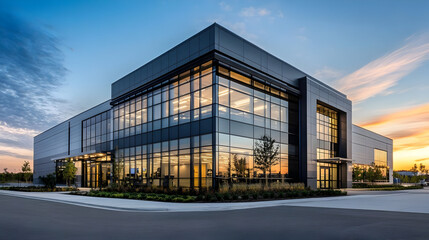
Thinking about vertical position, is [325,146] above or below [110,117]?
below

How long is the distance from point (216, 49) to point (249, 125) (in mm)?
7260

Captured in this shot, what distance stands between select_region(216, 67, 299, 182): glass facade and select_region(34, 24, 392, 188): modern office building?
3.3 inches

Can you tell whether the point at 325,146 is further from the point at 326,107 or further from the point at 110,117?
the point at 110,117

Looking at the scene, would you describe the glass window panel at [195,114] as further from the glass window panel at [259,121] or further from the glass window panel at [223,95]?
the glass window panel at [259,121]

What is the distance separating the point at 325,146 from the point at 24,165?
61447 millimetres

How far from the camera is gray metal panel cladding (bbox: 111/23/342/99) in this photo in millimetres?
25656

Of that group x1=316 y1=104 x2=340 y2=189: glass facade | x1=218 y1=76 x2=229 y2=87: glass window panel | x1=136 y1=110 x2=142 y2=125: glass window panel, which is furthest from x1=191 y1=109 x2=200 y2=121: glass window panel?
x1=316 y1=104 x2=340 y2=189: glass facade

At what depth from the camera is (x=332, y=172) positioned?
39.5 meters

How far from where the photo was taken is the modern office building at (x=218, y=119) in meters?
25.8

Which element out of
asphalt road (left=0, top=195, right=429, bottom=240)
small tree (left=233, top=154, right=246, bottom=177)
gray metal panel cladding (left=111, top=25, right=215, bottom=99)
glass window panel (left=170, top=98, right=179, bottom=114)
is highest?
gray metal panel cladding (left=111, top=25, right=215, bottom=99)

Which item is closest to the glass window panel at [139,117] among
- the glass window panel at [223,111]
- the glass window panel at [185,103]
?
the glass window panel at [185,103]

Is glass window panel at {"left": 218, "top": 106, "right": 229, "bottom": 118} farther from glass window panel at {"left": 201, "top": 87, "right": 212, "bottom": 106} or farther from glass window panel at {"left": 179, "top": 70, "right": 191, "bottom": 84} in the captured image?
glass window panel at {"left": 179, "top": 70, "right": 191, "bottom": 84}

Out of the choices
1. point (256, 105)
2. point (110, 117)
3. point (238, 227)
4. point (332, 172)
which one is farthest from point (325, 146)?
point (238, 227)

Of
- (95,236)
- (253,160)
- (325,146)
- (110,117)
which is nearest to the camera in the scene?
(95,236)
